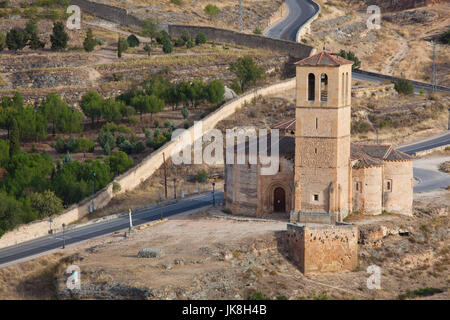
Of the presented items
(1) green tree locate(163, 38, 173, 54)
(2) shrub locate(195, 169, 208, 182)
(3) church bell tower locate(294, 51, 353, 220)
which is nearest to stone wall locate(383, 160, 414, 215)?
(3) church bell tower locate(294, 51, 353, 220)

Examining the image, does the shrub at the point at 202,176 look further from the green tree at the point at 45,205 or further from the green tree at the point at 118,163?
the green tree at the point at 45,205

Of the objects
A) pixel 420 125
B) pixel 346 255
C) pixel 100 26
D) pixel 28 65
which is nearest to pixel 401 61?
pixel 420 125

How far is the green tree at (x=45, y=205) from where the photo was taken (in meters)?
70.8

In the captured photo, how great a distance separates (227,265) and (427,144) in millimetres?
39590

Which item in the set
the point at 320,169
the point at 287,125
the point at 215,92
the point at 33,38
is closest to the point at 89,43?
the point at 33,38

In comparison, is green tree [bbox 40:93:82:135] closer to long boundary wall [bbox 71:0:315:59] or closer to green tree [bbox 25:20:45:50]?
green tree [bbox 25:20:45:50]

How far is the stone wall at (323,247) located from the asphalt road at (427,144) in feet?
95.8

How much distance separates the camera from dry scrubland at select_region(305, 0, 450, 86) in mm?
122125

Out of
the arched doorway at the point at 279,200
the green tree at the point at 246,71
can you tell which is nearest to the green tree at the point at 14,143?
the arched doorway at the point at 279,200

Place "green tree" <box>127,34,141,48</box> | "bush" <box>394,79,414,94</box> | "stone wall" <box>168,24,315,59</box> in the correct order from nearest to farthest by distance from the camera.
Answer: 1. "bush" <box>394,79,414,94</box>
2. "green tree" <box>127,34,141,48</box>
3. "stone wall" <box>168,24,315,59</box>

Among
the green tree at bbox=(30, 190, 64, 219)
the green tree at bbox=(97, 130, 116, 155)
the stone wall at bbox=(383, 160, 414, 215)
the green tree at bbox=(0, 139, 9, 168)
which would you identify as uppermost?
the green tree at bbox=(97, 130, 116, 155)

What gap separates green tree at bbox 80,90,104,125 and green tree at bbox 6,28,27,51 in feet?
47.1

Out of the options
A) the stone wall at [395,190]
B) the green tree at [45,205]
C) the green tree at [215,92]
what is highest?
the green tree at [215,92]

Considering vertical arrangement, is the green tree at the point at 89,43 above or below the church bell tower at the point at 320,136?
above
